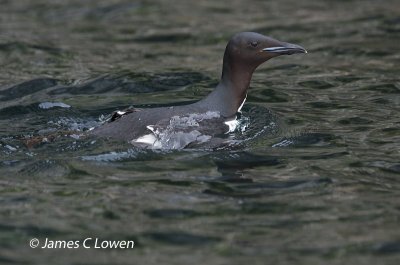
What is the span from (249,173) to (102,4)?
10065 mm

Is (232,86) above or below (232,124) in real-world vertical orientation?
above

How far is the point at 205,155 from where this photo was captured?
20.9 ft

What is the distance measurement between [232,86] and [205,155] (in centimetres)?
121

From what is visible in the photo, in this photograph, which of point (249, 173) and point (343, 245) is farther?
point (249, 173)

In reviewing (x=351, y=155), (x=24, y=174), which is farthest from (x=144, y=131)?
(x=351, y=155)

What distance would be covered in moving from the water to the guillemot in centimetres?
18

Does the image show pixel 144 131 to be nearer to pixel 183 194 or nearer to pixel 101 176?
pixel 101 176

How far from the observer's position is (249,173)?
5.98m

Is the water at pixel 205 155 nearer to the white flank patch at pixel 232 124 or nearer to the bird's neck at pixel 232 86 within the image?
the white flank patch at pixel 232 124

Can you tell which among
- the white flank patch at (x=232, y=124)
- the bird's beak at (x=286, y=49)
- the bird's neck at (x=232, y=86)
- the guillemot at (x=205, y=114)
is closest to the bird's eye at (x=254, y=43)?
the guillemot at (x=205, y=114)

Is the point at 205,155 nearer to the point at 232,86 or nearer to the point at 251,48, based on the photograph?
the point at 232,86

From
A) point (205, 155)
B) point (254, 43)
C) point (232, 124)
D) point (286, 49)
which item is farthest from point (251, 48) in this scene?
point (205, 155)

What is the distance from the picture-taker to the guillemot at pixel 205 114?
6523 millimetres

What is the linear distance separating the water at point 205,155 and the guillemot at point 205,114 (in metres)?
0.18
